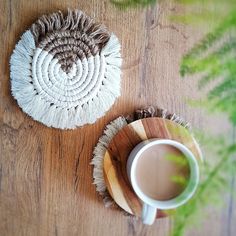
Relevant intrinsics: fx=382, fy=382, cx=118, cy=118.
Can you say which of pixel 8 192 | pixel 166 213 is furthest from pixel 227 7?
pixel 8 192

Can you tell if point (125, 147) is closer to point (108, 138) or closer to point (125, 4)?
point (108, 138)

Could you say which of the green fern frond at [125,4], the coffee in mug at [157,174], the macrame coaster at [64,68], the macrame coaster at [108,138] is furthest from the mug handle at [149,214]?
the green fern frond at [125,4]

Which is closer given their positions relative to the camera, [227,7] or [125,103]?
[227,7]

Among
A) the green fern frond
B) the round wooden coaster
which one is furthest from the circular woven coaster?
the green fern frond

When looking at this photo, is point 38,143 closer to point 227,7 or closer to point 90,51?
point 90,51

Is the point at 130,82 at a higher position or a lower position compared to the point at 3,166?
higher

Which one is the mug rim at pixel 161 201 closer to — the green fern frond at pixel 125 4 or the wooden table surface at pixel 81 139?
the wooden table surface at pixel 81 139
